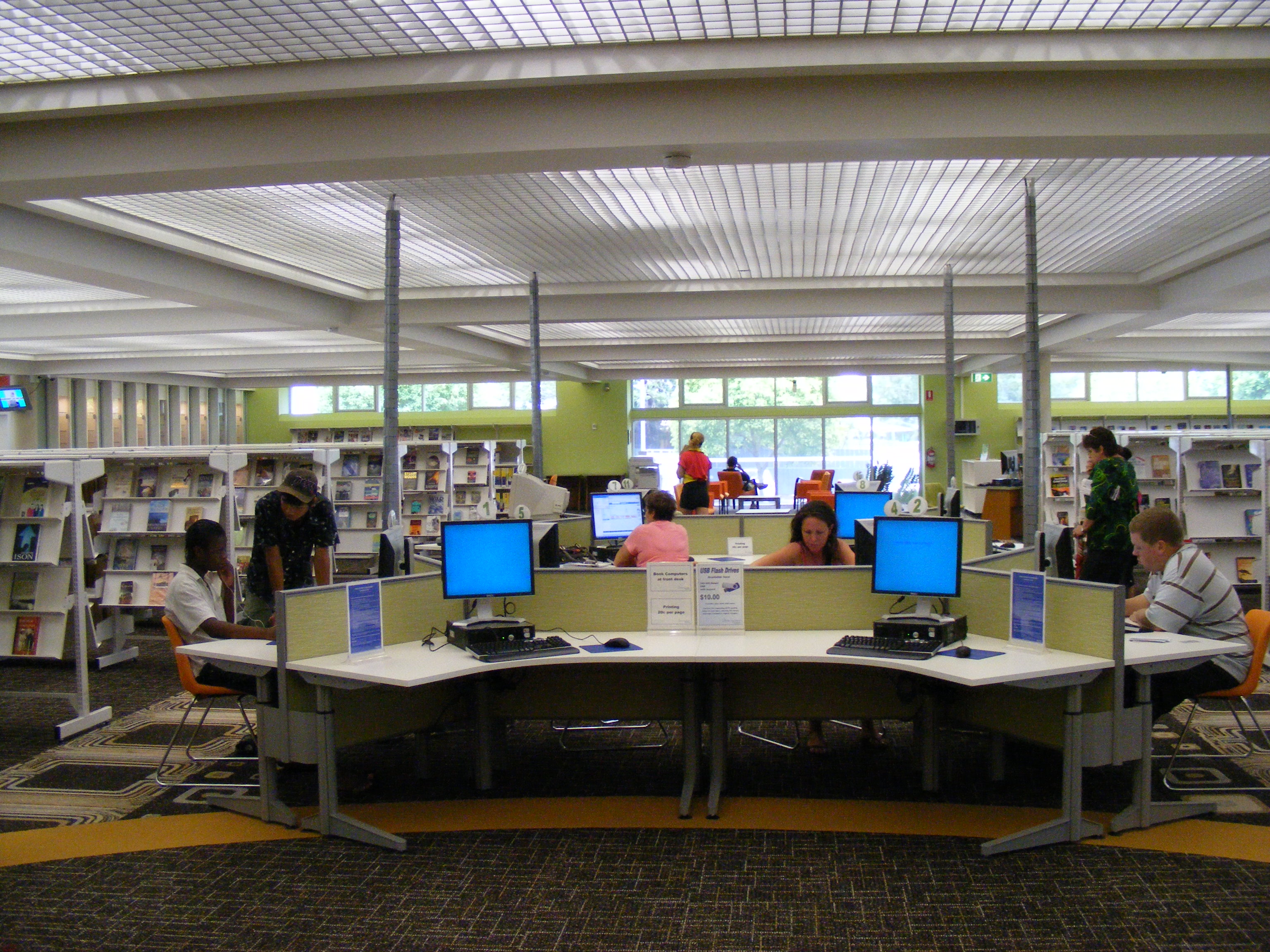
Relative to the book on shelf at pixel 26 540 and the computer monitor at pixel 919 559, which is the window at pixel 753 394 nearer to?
the book on shelf at pixel 26 540

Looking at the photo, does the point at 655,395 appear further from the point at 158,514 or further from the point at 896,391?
the point at 158,514

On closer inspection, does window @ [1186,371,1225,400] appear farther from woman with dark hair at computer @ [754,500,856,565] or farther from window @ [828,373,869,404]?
woman with dark hair at computer @ [754,500,856,565]

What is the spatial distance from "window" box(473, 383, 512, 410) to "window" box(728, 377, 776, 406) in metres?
4.91

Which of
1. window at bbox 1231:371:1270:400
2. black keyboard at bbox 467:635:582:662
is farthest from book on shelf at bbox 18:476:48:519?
window at bbox 1231:371:1270:400

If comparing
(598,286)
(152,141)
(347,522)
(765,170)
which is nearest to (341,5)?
(152,141)

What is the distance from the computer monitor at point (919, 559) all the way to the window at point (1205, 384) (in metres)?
18.7

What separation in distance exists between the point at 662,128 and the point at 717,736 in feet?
8.95

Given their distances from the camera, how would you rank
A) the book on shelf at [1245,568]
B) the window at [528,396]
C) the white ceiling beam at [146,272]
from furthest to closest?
1. the window at [528,396]
2. the book on shelf at [1245,568]
3. the white ceiling beam at [146,272]

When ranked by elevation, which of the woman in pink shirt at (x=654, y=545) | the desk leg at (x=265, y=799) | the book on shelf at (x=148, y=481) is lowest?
the desk leg at (x=265, y=799)

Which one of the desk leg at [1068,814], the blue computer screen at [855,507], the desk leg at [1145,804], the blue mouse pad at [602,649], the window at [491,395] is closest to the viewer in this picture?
the desk leg at [1068,814]

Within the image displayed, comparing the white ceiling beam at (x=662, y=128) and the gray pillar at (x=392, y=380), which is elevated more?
the white ceiling beam at (x=662, y=128)

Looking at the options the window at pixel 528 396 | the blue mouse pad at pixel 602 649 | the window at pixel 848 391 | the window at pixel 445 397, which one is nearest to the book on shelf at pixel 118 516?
the blue mouse pad at pixel 602 649

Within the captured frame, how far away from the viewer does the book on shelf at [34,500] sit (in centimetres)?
549

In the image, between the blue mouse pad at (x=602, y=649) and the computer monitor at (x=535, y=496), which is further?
the computer monitor at (x=535, y=496)
